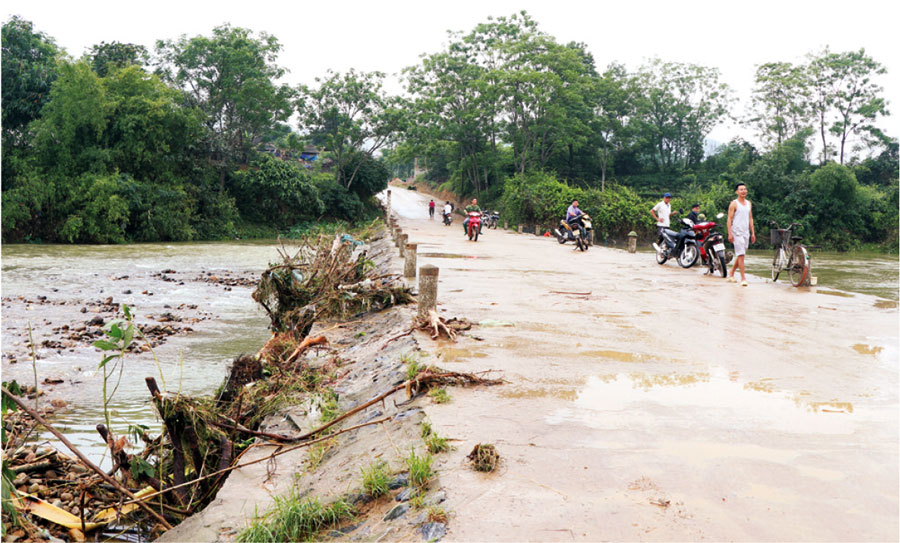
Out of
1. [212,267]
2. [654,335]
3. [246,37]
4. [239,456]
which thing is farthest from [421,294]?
[246,37]

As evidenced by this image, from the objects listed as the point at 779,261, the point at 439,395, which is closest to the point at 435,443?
the point at 439,395

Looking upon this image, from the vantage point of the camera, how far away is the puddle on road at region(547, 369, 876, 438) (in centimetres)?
441

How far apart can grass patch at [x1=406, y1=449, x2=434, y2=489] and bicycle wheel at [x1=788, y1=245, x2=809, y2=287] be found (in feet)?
36.3

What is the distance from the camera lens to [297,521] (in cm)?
353

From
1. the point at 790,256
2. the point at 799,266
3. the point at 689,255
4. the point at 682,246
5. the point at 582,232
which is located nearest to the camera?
the point at 799,266

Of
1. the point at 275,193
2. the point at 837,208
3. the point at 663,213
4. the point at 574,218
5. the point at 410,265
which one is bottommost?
the point at 410,265

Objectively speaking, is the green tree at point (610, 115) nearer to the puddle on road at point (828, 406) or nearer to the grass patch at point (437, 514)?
the puddle on road at point (828, 406)

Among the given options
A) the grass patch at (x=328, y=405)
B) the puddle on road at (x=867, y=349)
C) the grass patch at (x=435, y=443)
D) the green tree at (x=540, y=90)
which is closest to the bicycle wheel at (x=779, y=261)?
the puddle on road at (x=867, y=349)

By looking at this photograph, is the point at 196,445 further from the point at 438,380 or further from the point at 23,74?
the point at 23,74

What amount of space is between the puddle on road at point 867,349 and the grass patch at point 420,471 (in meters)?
5.13

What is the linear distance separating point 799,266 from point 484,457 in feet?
36.5

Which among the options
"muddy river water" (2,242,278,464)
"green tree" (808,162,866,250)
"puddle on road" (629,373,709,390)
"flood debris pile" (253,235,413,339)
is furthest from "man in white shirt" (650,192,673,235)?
"green tree" (808,162,866,250)

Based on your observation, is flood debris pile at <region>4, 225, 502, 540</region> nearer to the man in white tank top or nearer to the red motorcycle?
the man in white tank top

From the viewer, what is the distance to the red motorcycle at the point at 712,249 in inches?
569
